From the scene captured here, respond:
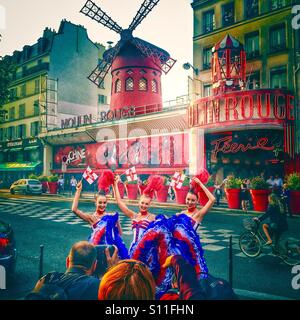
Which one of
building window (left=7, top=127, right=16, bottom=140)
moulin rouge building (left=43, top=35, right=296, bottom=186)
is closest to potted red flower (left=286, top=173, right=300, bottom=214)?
moulin rouge building (left=43, top=35, right=296, bottom=186)

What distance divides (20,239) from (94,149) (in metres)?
18.2

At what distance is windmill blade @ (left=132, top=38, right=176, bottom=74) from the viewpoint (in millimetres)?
25344

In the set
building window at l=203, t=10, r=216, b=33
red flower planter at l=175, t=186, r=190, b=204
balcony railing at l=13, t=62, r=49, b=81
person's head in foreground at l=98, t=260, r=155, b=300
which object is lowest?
red flower planter at l=175, t=186, r=190, b=204

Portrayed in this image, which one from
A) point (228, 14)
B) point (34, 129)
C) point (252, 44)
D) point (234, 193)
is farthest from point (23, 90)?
point (234, 193)

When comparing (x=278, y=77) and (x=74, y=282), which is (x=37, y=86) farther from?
(x=74, y=282)

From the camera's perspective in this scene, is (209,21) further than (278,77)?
Yes

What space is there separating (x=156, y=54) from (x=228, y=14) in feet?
24.8

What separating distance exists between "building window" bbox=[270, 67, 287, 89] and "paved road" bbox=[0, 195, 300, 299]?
8779 mm

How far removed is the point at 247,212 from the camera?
13352 millimetres

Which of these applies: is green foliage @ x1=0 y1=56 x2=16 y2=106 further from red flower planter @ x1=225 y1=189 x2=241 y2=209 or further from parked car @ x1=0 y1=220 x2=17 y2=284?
parked car @ x1=0 y1=220 x2=17 y2=284

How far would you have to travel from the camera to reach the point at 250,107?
16.0 metres

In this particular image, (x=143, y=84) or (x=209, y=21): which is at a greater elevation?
(x=209, y=21)

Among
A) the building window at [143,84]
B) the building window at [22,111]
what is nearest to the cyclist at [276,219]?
the building window at [143,84]
